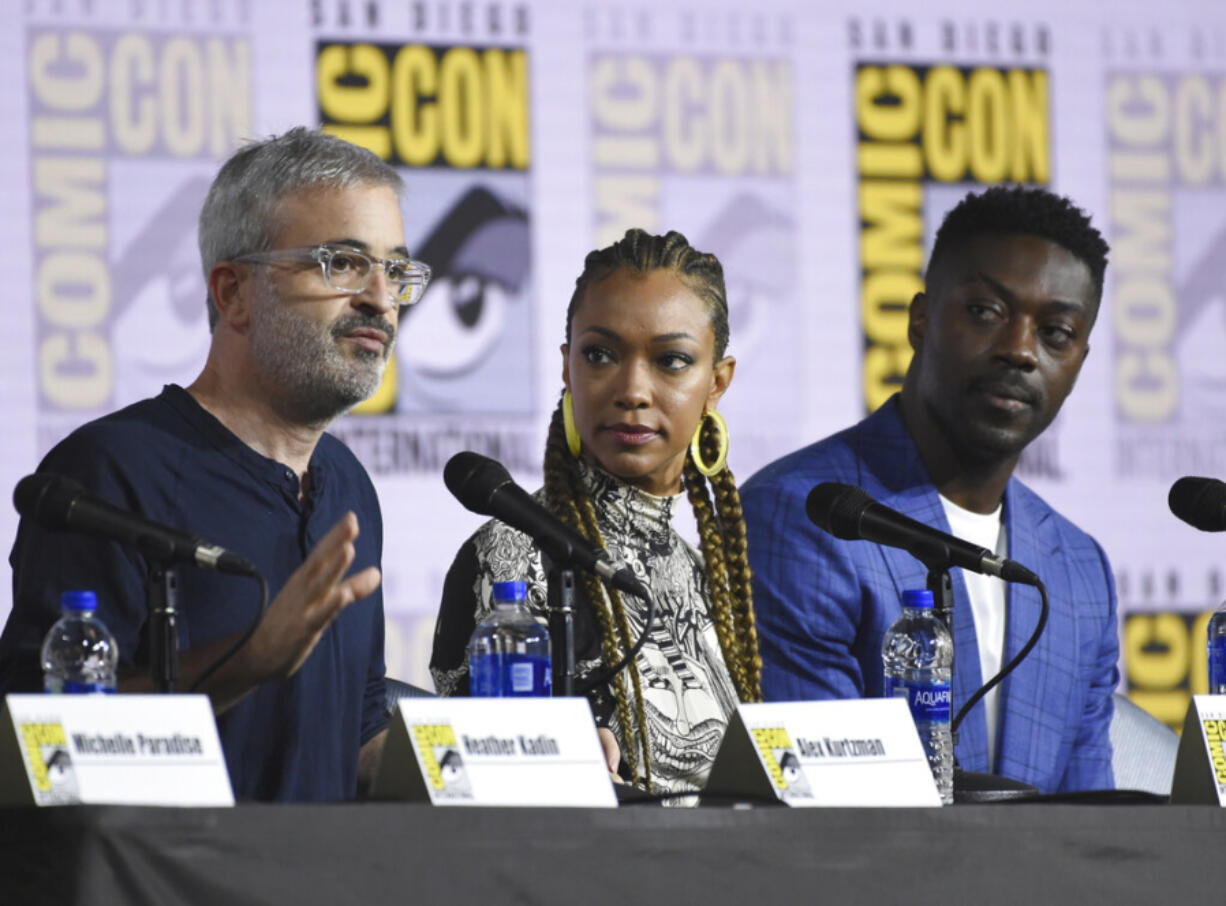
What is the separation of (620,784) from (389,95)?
2.36 m

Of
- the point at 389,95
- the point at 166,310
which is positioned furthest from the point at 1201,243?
the point at 166,310

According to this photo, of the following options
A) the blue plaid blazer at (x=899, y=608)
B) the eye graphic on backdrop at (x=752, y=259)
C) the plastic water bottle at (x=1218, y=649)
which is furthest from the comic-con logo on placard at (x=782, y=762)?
the eye graphic on backdrop at (x=752, y=259)

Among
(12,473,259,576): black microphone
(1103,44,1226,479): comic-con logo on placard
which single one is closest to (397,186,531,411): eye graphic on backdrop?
(1103,44,1226,479): comic-con logo on placard

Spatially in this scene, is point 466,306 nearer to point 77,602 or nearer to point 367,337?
point 367,337

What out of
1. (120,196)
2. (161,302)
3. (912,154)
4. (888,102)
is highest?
(888,102)

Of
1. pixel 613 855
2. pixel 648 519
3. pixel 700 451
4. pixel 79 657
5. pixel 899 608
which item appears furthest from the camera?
pixel 899 608

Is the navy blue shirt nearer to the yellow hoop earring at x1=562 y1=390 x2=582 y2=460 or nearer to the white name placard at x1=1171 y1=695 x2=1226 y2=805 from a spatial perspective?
the yellow hoop earring at x1=562 y1=390 x2=582 y2=460

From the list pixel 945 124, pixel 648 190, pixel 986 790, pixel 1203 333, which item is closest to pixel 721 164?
pixel 648 190

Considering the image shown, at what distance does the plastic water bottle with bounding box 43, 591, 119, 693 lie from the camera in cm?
198

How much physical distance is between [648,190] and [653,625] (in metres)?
1.82

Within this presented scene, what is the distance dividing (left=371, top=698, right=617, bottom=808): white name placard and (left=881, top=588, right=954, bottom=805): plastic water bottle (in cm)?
60

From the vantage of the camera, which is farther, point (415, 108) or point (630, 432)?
point (415, 108)

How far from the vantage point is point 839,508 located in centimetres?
229

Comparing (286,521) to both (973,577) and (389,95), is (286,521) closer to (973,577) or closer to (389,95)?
(973,577)
